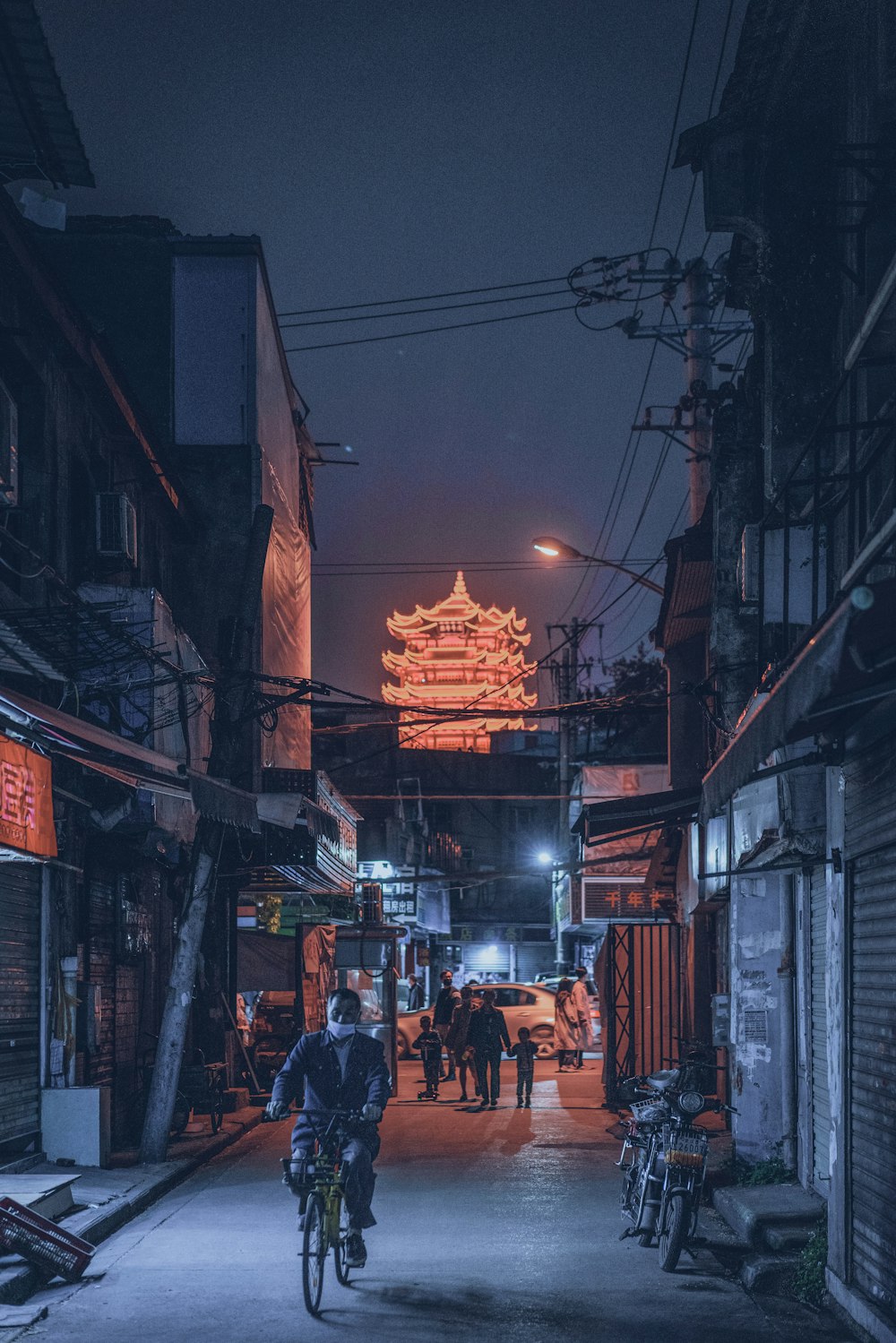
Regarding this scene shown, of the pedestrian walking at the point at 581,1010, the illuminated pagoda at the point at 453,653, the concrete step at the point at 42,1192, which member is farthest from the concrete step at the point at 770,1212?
the illuminated pagoda at the point at 453,653

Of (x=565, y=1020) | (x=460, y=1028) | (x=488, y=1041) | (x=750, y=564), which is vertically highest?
(x=750, y=564)

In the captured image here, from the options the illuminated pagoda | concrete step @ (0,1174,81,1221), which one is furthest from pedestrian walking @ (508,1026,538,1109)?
the illuminated pagoda

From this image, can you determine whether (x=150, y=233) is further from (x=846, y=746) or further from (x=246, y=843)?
(x=846, y=746)

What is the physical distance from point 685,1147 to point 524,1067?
45.7ft

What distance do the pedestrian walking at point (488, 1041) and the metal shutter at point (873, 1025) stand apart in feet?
50.1

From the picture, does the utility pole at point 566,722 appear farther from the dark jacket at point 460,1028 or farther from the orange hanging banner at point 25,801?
the orange hanging banner at point 25,801

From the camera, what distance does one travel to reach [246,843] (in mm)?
25328

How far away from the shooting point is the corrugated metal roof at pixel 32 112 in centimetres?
1130

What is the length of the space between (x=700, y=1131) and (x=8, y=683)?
7.39m

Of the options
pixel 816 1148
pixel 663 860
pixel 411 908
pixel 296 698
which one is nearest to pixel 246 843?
pixel 296 698

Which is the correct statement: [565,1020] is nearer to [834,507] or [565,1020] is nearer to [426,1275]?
[426,1275]

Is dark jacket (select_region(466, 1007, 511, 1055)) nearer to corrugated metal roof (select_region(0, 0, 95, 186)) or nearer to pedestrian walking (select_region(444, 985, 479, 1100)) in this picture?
pedestrian walking (select_region(444, 985, 479, 1100))

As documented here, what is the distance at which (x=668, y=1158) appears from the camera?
425 inches

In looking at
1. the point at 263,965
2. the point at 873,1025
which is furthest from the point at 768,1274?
the point at 263,965
